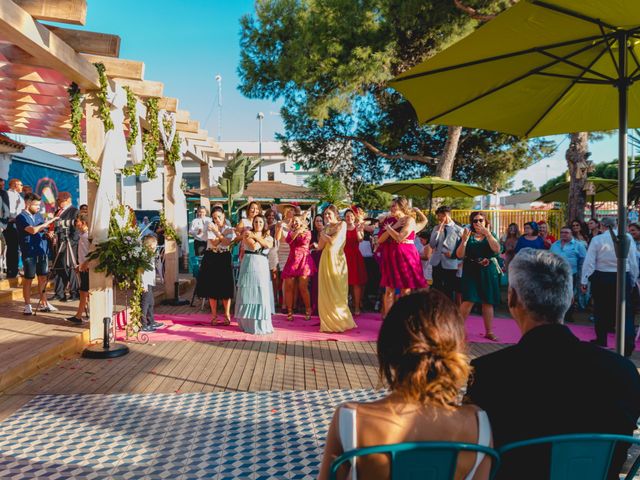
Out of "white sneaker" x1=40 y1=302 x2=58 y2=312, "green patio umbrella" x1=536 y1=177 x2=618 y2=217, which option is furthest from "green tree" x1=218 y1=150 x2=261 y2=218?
"green patio umbrella" x1=536 y1=177 x2=618 y2=217

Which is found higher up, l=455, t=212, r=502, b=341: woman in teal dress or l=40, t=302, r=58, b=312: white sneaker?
l=455, t=212, r=502, b=341: woman in teal dress

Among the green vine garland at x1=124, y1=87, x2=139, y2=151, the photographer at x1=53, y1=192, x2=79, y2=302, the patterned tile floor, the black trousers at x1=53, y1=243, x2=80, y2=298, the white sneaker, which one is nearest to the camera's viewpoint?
the patterned tile floor

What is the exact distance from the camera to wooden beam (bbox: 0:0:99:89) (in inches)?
182

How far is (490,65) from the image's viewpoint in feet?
10.8

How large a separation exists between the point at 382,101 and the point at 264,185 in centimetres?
1182

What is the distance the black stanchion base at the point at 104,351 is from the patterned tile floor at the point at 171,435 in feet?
4.24

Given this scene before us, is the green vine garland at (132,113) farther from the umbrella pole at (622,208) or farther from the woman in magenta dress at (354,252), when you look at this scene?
the umbrella pole at (622,208)

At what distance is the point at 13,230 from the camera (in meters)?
10.0

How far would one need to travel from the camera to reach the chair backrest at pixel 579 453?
1587mm

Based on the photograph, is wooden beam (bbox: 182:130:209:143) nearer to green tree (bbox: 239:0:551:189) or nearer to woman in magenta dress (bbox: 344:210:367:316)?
woman in magenta dress (bbox: 344:210:367:316)

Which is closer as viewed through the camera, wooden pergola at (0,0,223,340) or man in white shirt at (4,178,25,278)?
wooden pergola at (0,0,223,340)

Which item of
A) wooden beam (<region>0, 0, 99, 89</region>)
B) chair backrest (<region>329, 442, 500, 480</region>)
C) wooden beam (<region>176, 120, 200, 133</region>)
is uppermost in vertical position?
wooden beam (<region>176, 120, 200, 133</region>)

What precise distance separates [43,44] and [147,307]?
366 cm

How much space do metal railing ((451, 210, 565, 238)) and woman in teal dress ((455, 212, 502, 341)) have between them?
8802 mm
